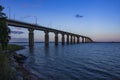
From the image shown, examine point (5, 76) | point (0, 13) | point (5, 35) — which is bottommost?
point (5, 76)

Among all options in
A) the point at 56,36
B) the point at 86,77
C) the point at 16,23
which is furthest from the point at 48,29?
the point at 86,77

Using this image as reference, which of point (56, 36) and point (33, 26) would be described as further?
point (56, 36)

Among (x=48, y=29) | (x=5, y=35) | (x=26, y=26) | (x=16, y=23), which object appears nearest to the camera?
(x=5, y=35)

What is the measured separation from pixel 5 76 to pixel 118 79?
13906mm

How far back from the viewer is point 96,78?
22.2 m

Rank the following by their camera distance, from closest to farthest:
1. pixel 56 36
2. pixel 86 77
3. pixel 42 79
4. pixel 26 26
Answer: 1. pixel 42 79
2. pixel 86 77
3. pixel 26 26
4. pixel 56 36

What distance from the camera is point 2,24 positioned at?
155 ft

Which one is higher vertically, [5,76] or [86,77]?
[5,76]

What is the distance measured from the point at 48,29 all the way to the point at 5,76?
5033 inches

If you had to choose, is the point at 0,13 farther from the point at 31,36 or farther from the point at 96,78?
the point at 31,36

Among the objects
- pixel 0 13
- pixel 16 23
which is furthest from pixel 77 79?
pixel 16 23

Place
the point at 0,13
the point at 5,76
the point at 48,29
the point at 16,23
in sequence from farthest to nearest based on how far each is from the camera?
the point at 48,29
the point at 16,23
the point at 0,13
the point at 5,76

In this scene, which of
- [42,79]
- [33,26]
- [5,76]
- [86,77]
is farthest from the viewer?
[33,26]

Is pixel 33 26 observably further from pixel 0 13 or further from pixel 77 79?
pixel 77 79
